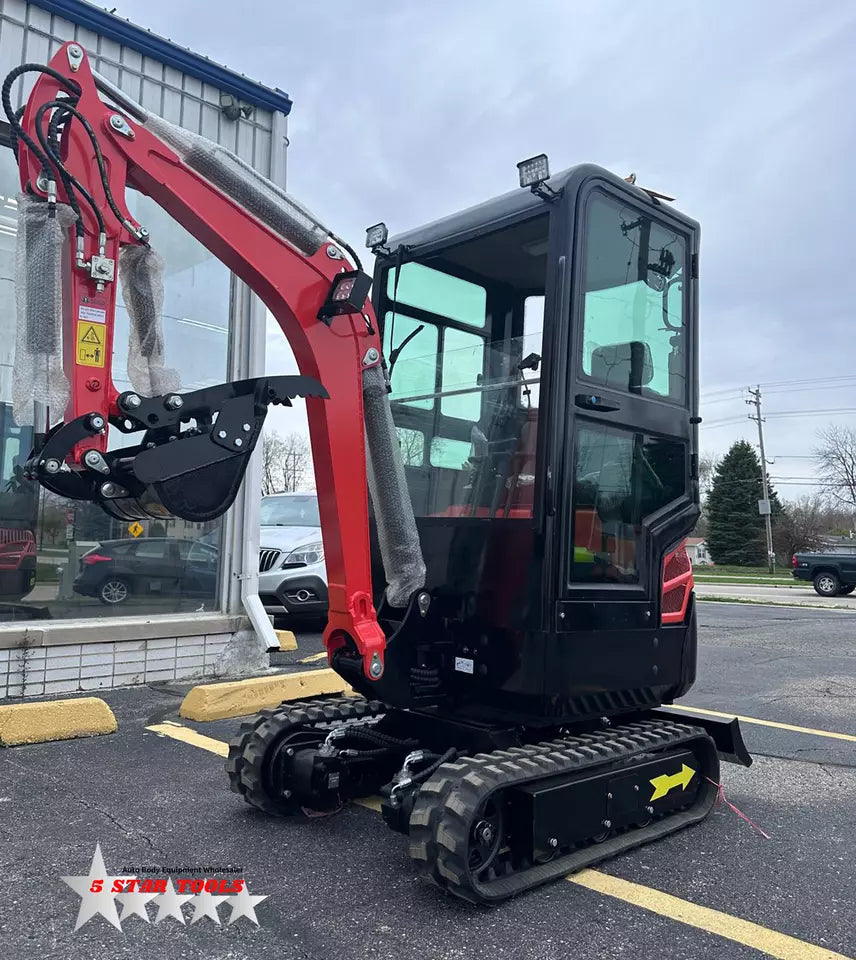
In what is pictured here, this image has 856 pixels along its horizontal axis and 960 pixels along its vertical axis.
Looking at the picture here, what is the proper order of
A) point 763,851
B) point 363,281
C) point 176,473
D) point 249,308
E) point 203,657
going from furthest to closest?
point 249,308, point 203,657, point 763,851, point 363,281, point 176,473

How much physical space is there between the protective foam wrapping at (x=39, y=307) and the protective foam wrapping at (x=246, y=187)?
0.59m

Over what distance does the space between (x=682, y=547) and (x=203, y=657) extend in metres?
5.01

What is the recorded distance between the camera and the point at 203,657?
7961mm

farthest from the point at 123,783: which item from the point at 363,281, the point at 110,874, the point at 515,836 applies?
the point at 363,281

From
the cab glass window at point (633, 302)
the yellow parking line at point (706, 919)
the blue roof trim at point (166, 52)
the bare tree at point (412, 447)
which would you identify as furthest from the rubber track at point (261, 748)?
the blue roof trim at point (166, 52)

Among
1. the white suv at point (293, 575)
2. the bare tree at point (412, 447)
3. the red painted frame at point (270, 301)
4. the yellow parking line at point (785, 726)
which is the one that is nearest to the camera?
the red painted frame at point (270, 301)

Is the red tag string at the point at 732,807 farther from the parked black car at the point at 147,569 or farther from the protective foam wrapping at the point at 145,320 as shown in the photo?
the parked black car at the point at 147,569

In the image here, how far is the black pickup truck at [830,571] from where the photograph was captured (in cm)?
2325

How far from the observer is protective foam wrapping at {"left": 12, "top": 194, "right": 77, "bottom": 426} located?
118 inches

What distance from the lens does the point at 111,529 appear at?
7574 millimetres

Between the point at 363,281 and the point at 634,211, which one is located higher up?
the point at 634,211

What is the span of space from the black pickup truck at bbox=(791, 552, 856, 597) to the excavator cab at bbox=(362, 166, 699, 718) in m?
21.2

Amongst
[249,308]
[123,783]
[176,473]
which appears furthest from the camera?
[249,308]

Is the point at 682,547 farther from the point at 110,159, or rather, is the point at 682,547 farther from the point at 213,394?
the point at 110,159
